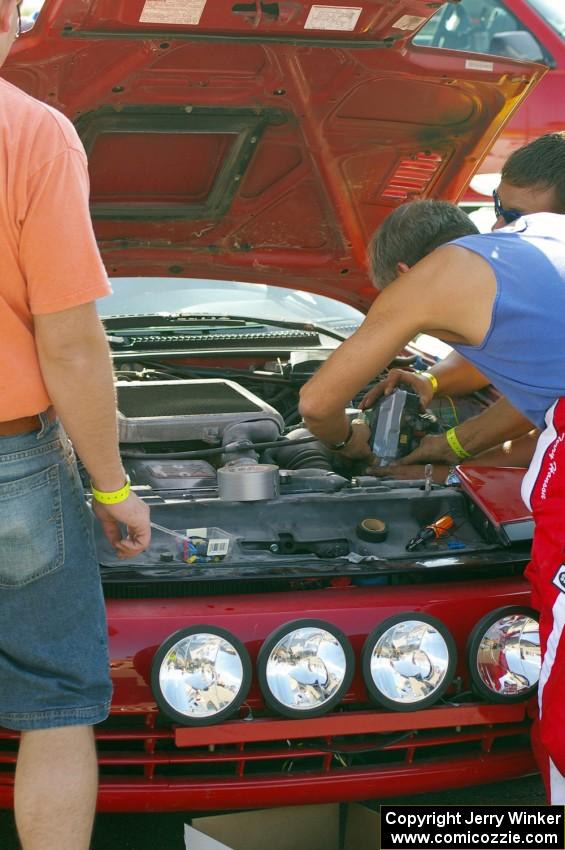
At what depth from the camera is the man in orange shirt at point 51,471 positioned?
162cm

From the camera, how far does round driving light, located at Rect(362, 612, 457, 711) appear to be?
2.07m

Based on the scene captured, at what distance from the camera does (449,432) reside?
284 centimetres

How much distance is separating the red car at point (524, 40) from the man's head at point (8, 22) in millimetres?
6195

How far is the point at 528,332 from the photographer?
6.30 ft

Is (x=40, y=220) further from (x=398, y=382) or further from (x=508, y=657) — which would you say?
(x=398, y=382)

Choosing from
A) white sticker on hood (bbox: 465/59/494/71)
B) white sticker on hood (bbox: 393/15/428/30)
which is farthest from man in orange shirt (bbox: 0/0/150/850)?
white sticker on hood (bbox: 465/59/494/71)

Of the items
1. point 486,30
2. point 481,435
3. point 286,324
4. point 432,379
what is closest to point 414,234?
point 481,435

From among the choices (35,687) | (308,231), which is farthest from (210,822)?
(308,231)

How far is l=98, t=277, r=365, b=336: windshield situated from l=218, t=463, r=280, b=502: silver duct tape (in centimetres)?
158

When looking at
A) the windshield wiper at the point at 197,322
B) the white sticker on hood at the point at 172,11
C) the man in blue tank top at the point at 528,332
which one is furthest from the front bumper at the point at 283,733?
the windshield wiper at the point at 197,322

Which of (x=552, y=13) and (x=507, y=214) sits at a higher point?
(x=552, y=13)

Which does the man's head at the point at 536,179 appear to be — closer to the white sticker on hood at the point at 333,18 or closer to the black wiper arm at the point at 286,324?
the white sticker on hood at the point at 333,18

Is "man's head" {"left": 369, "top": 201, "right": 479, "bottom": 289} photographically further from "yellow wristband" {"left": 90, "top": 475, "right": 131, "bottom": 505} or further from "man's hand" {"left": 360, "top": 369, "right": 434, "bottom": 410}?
"yellow wristband" {"left": 90, "top": 475, "right": 131, "bottom": 505}

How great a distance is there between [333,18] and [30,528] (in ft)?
5.50
